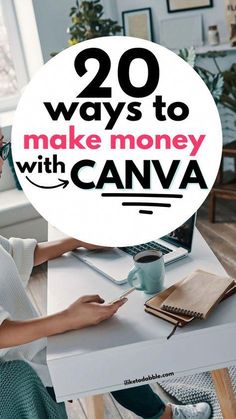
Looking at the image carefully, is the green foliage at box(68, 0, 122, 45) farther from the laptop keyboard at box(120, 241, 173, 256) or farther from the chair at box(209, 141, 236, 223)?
the laptop keyboard at box(120, 241, 173, 256)

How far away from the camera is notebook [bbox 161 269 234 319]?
3.66 feet

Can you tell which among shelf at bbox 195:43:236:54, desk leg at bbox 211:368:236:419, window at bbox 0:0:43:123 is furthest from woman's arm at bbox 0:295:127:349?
window at bbox 0:0:43:123

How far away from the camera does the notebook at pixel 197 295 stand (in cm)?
112

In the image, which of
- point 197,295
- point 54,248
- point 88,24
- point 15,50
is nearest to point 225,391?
point 197,295

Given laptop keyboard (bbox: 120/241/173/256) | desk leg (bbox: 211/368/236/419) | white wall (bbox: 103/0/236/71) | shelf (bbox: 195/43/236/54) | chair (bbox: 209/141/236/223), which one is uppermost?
white wall (bbox: 103/0/236/71)

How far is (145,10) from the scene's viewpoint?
3.70m

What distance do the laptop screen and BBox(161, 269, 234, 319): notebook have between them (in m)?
0.19

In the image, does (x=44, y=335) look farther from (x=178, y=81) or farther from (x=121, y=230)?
(x=178, y=81)

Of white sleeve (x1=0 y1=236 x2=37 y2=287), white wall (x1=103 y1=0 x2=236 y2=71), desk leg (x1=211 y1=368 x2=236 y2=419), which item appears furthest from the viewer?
white wall (x1=103 y1=0 x2=236 y2=71)

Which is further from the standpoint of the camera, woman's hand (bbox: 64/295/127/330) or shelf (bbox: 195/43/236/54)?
shelf (bbox: 195/43/236/54)

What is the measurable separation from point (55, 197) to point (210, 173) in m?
0.33

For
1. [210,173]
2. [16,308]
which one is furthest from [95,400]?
[210,173]
